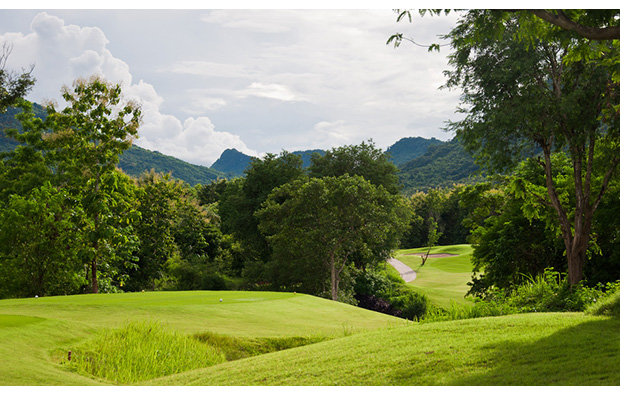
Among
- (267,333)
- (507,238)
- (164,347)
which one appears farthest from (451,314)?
(507,238)

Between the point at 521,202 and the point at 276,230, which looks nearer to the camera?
the point at 521,202

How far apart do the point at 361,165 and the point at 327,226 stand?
45.4 ft

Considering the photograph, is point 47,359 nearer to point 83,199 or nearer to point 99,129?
point 83,199

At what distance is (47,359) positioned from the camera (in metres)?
6.84

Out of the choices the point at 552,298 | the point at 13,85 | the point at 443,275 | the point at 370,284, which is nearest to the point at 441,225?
the point at 443,275

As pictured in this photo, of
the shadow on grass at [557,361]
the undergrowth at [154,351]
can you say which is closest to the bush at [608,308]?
the shadow on grass at [557,361]

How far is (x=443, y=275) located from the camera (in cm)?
4734

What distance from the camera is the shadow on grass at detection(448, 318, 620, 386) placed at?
4.66 meters

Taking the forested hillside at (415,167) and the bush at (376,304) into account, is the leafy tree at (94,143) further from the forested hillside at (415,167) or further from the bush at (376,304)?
the forested hillside at (415,167)

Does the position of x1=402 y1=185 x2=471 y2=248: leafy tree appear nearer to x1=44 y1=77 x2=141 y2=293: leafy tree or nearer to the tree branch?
x1=44 y1=77 x2=141 y2=293: leafy tree

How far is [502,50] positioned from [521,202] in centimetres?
619

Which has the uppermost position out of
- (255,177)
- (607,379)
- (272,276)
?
(255,177)

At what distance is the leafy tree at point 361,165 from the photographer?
39.5 m

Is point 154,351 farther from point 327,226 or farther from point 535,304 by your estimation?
point 327,226
